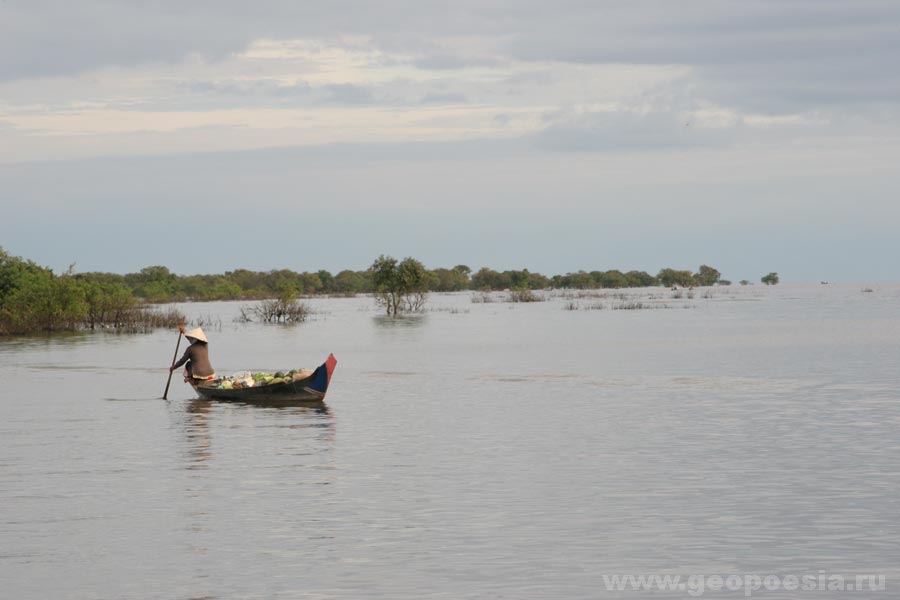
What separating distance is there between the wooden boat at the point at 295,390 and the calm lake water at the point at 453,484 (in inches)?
15.1

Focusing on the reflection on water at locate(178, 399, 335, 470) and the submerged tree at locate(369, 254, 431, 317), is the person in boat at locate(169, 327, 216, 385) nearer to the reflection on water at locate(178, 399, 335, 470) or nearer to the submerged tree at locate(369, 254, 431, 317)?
the reflection on water at locate(178, 399, 335, 470)

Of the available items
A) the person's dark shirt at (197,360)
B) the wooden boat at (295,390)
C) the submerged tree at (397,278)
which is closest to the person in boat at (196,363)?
the person's dark shirt at (197,360)

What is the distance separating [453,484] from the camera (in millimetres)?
17594

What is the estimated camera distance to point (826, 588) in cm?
1132

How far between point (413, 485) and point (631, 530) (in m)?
4.64

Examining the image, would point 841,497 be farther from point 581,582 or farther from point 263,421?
point 263,421

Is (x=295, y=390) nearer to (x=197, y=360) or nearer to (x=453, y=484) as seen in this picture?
(x=197, y=360)

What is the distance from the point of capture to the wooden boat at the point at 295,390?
29.9 meters

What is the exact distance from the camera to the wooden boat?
2989 centimetres

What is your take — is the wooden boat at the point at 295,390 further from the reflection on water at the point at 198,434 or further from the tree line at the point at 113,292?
the tree line at the point at 113,292

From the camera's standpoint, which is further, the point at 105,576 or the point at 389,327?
the point at 389,327

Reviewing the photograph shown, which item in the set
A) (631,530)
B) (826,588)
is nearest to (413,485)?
(631,530)

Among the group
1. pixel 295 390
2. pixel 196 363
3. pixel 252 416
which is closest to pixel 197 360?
pixel 196 363

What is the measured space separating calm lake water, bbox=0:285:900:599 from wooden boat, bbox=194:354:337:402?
1.26ft
